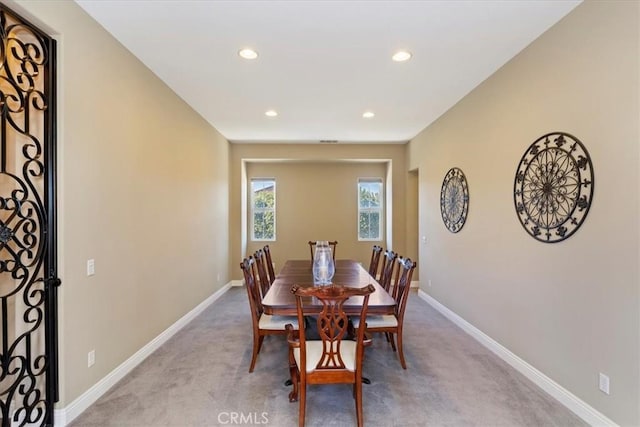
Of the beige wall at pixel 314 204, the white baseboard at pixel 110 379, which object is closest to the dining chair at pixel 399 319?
the white baseboard at pixel 110 379

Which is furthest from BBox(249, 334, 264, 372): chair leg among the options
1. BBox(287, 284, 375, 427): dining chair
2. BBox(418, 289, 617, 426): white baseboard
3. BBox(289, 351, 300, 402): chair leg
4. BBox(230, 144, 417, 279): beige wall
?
BBox(230, 144, 417, 279): beige wall

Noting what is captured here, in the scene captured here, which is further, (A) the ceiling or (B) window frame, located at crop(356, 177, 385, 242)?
(B) window frame, located at crop(356, 177, 385, 242)

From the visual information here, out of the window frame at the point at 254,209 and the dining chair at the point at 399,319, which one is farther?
the window frame at the point at 254,209

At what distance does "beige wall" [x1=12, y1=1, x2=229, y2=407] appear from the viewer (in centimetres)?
212

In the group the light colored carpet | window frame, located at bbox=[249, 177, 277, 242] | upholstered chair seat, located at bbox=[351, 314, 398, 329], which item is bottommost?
the light colored carpet

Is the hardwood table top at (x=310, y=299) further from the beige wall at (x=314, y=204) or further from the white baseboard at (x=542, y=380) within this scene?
the beige wall at (x=314, y=204)

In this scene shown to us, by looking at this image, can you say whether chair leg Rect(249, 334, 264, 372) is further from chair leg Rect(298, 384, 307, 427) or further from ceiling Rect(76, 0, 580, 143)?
ceiling Rect(76, 0, 580, 143)

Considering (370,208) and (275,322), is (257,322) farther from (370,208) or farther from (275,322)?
(370,208)

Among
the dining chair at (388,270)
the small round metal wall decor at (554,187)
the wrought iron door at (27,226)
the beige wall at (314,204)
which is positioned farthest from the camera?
the beige wall at (314,204)

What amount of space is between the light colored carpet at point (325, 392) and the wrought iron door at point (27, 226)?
1.52 feet

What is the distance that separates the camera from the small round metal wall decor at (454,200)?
3845 mm

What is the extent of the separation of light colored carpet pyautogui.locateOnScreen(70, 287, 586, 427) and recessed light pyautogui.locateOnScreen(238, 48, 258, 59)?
112 inches

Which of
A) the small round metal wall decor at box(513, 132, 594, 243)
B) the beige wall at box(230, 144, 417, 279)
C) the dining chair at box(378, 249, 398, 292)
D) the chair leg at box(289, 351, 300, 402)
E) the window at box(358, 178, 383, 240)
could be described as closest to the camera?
the small round metal wall decor at box(513, 132, 594, 243)

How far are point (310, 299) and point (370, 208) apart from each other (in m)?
4.64
